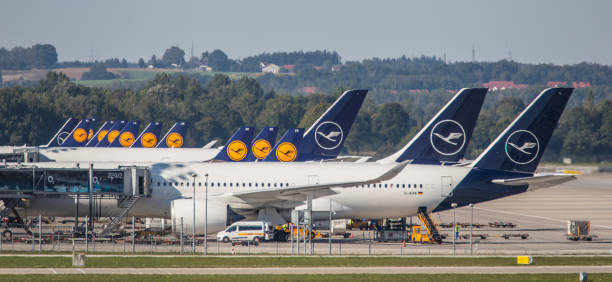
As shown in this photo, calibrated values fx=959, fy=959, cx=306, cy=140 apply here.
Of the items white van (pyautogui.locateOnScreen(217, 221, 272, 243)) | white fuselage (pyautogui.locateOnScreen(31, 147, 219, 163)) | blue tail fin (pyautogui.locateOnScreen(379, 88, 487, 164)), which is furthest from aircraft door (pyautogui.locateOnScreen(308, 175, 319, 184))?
white fuselage (pyautogui.locateOnScreen(31, 147, 219, 163))

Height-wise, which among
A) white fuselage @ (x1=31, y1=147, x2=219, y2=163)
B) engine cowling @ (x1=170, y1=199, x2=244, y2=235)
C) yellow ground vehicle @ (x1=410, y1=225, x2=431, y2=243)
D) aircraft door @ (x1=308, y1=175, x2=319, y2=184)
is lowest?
yellow ground vehicle @ (x1=410, y1=225, x2=431, y2=243)

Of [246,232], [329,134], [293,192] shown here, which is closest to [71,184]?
[246,232]

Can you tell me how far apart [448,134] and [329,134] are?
42.6 feet

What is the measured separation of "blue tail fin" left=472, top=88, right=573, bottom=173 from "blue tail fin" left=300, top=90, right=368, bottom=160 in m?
15.9

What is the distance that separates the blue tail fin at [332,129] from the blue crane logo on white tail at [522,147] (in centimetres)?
Answer: 1623

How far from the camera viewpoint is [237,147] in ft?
263

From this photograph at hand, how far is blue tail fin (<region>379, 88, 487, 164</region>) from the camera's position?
63.0 meters

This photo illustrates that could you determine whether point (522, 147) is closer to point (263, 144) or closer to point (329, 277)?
point (329, 277)

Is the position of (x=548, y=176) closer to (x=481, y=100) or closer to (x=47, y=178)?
(x=481, y=100)

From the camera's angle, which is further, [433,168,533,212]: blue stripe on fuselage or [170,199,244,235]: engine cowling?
[433,168,533,212]: blue stripe on fuselage

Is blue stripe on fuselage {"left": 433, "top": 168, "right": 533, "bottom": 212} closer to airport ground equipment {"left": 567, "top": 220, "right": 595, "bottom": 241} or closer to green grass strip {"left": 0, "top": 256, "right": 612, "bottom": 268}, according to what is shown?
airport ground equipment {"left": 567, "top": 220, "right": 595, "bottom": 241}

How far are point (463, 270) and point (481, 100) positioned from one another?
77.6 ft

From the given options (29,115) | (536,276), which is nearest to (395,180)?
(536,276)

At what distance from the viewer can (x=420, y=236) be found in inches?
2277
